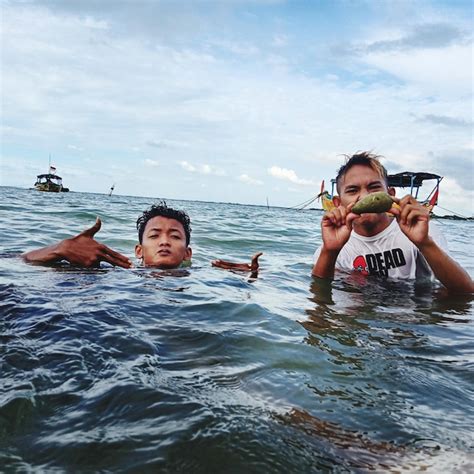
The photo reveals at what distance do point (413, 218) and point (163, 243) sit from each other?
2.76 metres

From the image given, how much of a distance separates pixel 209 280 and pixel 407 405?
286 cm

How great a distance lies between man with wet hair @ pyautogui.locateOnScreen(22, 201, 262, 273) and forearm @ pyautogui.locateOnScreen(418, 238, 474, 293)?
69.9 inches

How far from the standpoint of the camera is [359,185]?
196 inches

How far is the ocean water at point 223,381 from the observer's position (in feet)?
4.50

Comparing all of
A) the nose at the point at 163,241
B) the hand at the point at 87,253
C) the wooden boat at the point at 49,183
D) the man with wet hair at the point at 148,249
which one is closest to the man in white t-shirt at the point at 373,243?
the man with wet hair at the point at 148,249

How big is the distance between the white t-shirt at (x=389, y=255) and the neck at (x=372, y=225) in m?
0.05

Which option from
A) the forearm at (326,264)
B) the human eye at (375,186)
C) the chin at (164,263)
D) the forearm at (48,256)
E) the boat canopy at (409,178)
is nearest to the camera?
the forearm at (326,264)

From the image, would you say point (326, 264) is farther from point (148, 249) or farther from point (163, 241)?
point (148, 249)

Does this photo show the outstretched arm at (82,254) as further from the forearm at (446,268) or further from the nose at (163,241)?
the forearm at (446,268)

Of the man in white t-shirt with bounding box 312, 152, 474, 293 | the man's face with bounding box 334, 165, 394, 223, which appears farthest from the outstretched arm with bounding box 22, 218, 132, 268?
the man's face with bounding box 334, 165, 394, 223

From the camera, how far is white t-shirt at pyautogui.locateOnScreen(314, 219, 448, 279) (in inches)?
202

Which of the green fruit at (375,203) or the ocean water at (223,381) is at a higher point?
the green fruit at (375,203)

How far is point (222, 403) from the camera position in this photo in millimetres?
1688

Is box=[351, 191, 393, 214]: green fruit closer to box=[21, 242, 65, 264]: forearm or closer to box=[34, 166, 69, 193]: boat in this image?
box=[21, 242, 65, 264]: forearm
